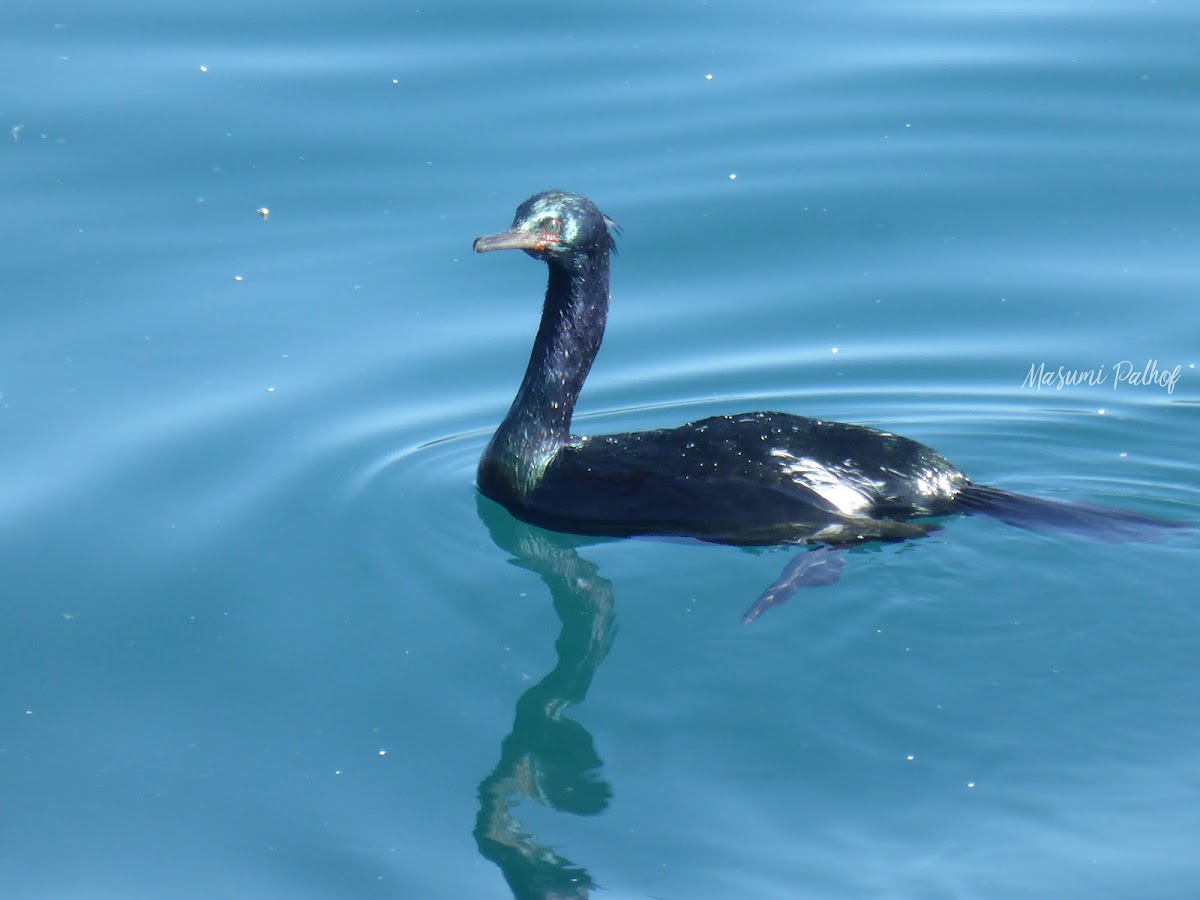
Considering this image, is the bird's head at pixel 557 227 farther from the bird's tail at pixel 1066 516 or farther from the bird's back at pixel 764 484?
the bird's tail at pixel 1066 516

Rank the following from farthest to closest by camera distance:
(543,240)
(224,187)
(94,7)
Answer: (94,7) → (224,187) → (543,240)

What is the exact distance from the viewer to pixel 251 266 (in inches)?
341

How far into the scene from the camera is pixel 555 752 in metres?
5.28

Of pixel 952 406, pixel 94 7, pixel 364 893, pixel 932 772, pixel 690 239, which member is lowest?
pixel 364 893

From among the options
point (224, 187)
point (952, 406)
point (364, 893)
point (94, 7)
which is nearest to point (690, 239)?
point (952, 406)

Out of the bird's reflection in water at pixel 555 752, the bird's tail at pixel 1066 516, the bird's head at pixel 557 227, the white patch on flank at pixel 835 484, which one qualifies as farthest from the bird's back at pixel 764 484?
the bird's head at pixel 557 227

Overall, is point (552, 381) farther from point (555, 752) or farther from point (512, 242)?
point (555, 752)

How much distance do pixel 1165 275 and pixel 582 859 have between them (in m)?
5.40

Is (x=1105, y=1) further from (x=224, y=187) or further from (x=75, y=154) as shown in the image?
(x=75, y=154)

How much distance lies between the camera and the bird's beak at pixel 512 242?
6.43m

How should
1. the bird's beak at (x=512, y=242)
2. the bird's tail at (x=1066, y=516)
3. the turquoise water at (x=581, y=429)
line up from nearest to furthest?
the turquoise water at (x=581, y=429) → the bird's tail at (x=1066, y=516) → the bird's beak at (x=512, y=242)

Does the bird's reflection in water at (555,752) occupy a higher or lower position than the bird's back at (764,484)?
lower

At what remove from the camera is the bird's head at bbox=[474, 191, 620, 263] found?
666 cm

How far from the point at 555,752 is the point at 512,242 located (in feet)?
7.43
